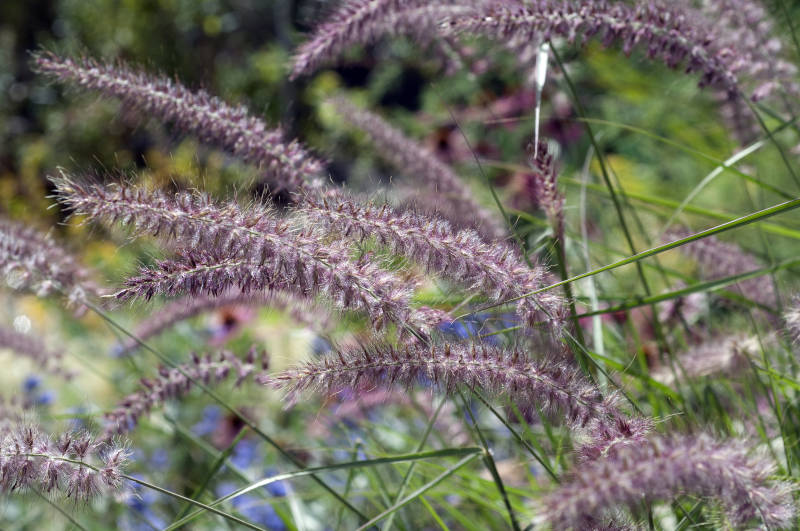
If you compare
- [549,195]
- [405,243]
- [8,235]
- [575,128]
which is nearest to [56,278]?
[8,235]

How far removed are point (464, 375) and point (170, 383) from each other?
0.73 m

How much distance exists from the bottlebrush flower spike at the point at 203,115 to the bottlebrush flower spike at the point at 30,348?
816mm

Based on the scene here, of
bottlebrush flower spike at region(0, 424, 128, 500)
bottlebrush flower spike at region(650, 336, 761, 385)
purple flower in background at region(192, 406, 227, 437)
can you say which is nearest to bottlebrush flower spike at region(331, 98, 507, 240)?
bottlebrush flower spike at region(650, 336, 761, 385)

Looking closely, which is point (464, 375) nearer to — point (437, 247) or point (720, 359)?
point (437, 247)

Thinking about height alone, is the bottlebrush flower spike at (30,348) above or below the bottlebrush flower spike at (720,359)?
below

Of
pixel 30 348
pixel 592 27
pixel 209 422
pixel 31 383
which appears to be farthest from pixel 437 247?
pixel 31 383

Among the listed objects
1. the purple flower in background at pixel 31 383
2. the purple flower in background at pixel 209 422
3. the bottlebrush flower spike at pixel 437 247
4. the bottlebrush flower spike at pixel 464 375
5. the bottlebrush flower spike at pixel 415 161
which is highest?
the bottlebrush flower spike at pixel 437 247

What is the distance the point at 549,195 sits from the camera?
3.41ft

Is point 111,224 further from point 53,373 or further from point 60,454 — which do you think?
point 53,373

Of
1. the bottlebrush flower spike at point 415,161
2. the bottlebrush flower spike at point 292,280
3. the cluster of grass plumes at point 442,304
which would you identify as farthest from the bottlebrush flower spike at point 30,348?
the bottlebrush flower spike at point 292,280

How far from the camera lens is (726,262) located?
1545 millimetres

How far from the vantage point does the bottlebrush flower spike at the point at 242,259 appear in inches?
35.4

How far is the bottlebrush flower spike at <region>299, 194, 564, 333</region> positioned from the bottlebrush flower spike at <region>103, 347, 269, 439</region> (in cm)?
55

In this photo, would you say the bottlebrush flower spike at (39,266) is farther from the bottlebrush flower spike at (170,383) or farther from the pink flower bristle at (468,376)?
the pink flower bristle at (468,376)
